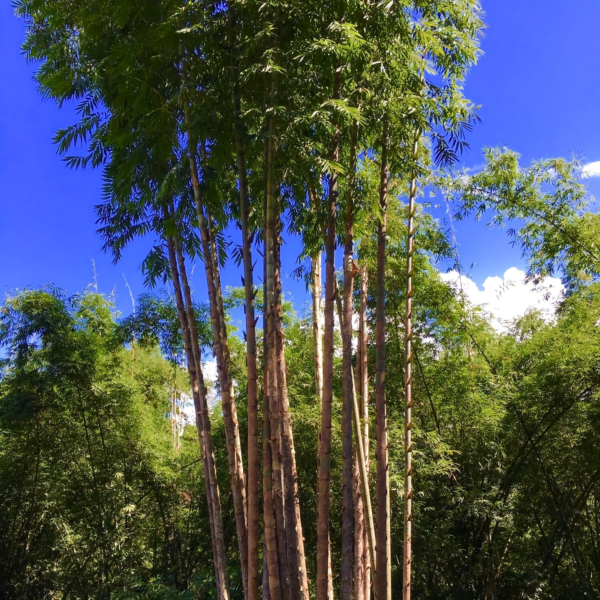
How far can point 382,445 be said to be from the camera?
2615mm

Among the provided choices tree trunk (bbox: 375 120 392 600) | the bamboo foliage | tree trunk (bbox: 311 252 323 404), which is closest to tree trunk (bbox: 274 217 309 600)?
the bamboo foliage

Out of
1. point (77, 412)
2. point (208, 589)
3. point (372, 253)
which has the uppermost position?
point (372, 253)

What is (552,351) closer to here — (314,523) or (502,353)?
(502,353)

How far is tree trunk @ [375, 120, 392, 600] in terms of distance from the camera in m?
2.46

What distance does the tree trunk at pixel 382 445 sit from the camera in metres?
2.46

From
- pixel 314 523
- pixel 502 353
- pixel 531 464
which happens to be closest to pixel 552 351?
pixel 502 353

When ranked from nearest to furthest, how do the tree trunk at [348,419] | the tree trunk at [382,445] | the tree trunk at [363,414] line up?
1. the tree trunk at [382,445]
2. the tree trunk at [348,419]
3. the tree trunk at [363,414]

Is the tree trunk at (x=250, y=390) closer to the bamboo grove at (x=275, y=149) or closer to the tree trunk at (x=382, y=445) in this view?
the bamboo grove at (x=275, y=149)

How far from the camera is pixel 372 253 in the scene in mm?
4367

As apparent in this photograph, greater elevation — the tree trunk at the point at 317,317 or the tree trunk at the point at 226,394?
the tree trunk at the point at 317,317

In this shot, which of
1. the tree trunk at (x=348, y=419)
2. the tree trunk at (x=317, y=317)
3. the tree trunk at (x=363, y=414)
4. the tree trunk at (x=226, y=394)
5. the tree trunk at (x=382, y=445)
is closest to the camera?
the tree trunk at (x=382, y=445)

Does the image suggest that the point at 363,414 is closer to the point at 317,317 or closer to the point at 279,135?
the point at 317,317

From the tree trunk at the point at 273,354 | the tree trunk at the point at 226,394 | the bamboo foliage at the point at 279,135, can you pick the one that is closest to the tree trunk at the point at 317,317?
the bamboo foliage at the point at 279,135

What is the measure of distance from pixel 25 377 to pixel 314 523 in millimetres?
3659
